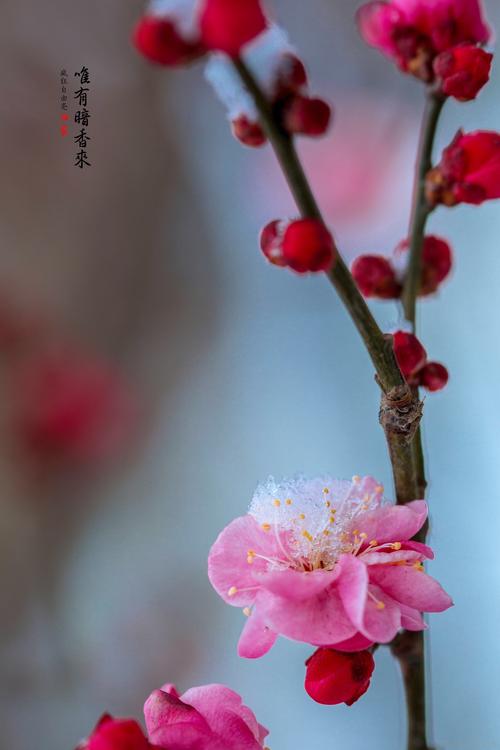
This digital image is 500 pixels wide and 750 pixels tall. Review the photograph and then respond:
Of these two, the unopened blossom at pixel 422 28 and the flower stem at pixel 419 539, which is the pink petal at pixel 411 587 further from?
the unopened blossom at pixel 422 28

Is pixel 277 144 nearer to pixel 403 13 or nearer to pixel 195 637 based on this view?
pixel 403 13

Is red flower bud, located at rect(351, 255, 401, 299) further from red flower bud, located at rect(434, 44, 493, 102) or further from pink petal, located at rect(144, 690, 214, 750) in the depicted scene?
pink petal, located at rect(144, 690, 214, 750)

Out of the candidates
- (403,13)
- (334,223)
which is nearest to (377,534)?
(403,13)

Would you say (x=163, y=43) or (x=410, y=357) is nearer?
(x=163, y=43)

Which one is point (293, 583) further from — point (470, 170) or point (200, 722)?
point (470, 170)

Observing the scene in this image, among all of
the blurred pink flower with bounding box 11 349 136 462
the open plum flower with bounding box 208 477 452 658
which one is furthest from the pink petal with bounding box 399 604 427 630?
the blurred pink flower with bounding box 11 349 136 462

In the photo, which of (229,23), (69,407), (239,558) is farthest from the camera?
(69,407)

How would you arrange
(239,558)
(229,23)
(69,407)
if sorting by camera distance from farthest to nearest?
(69,407)
(239,558)
(229,23)

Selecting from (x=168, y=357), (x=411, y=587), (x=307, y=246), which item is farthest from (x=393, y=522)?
(x=168, y=357)
